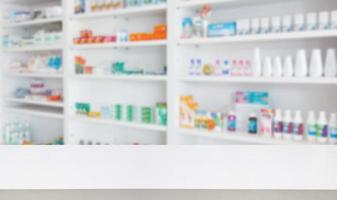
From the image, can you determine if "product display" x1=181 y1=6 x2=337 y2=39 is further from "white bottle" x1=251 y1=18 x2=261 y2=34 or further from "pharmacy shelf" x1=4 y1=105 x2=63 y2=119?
"pharmacy shelf" x1=4 y1=105 x2=63 y2=119

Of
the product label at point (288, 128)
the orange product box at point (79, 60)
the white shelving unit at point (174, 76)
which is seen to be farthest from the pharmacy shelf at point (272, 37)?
the orange product box at point (79, 60)

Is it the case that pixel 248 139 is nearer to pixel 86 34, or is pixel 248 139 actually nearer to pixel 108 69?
pixel 108 69

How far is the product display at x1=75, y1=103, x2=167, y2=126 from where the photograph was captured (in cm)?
266

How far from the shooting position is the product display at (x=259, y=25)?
200cm

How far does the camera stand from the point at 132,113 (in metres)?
2.88

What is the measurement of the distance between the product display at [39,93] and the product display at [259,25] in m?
1.61

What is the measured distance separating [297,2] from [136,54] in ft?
4.62

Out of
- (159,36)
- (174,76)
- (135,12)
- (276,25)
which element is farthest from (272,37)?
(135,12)

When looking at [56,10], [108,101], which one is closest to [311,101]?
[108,101]

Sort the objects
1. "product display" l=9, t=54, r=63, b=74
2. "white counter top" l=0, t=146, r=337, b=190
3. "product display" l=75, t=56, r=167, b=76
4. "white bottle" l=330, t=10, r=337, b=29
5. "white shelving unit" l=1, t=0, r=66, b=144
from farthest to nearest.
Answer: "white shelving unit" l=1, t=0, r=66, b=144 < "product display" l=9, t=54, r=63, b=74 < "product display" l=75, t=56, r=167, b=76 < "white bottle" l=330, t=10, r=337, b=29 < "white counter top" l=0, t=146, r=337, b=190

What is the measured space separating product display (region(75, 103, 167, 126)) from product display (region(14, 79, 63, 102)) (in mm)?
449

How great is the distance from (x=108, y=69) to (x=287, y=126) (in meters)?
1.63

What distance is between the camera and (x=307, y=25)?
6.72 feet

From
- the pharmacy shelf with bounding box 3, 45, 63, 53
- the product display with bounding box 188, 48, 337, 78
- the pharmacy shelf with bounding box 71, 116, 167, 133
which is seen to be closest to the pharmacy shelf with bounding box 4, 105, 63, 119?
the pharmacy shelf with bounding box 71, 116, 167, 133
